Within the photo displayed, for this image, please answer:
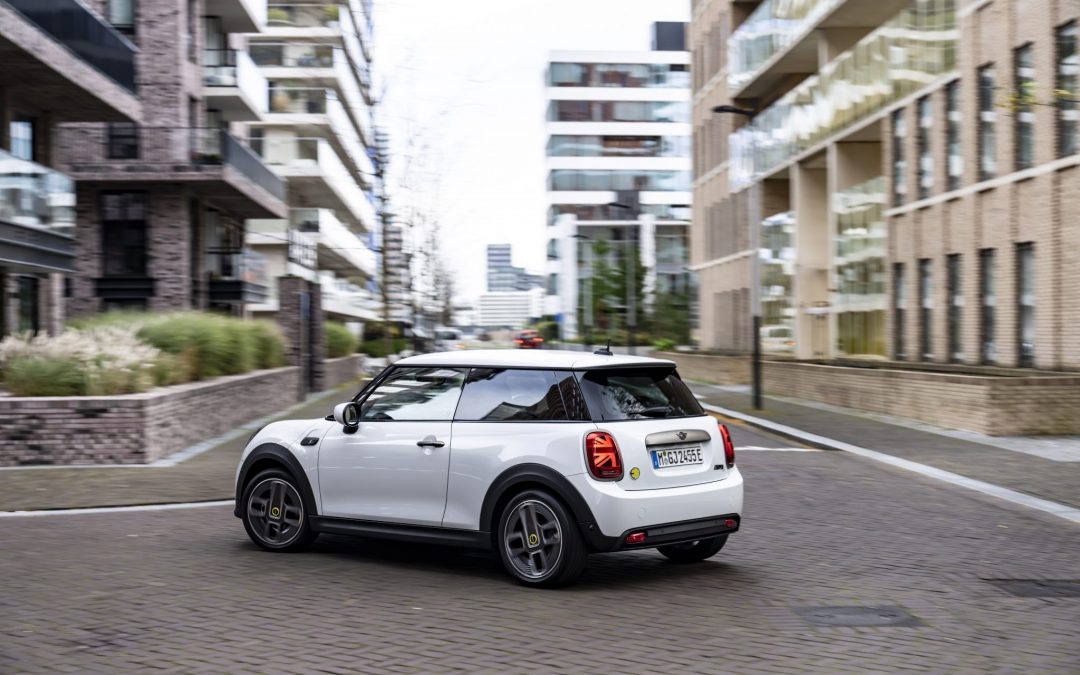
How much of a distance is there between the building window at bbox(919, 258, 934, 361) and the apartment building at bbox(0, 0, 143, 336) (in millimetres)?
18535

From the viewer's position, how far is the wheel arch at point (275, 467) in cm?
833

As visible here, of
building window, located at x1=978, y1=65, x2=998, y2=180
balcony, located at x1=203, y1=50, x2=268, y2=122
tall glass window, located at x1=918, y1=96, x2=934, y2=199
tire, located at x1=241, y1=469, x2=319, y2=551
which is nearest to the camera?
tire, located at x1=241, y1=469, x2=319, y2=551

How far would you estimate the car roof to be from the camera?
744 cm

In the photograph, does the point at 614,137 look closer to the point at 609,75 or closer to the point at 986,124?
the point at 609,75

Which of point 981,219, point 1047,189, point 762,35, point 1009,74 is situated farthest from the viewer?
point 762,35

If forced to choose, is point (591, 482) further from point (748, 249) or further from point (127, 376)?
point (748, 249)

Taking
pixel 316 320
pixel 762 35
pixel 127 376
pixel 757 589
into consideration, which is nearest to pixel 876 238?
pixel 762 35

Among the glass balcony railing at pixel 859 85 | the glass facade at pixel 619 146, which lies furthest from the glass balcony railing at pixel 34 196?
the glass facade at pixel 619 146

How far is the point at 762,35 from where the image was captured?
40.5 metres

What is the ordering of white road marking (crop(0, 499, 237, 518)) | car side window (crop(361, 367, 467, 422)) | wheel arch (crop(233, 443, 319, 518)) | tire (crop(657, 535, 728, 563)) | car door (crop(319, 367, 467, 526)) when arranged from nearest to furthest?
car door (crop(319, 367, 467, 526)), car side window (crop(361, 367, 467, 422)), tire (crop(657, 535, 728, 563)), wheel arch (crop(233, 443, 319, 518)), white road marking (crop(0, 499, 237, 518))

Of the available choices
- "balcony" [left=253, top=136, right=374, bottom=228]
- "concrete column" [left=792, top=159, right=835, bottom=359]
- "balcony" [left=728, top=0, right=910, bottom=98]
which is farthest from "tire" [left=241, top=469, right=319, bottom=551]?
"balcony" [left=253, top=136, right=374, bottom=228]

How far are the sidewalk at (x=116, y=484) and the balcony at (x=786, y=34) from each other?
2417 centimetres

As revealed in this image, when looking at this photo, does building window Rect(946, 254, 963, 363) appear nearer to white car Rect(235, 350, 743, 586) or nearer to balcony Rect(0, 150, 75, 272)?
balcony Rect(0, 150, 75, 272)

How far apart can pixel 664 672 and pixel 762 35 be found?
3780 centimetres
